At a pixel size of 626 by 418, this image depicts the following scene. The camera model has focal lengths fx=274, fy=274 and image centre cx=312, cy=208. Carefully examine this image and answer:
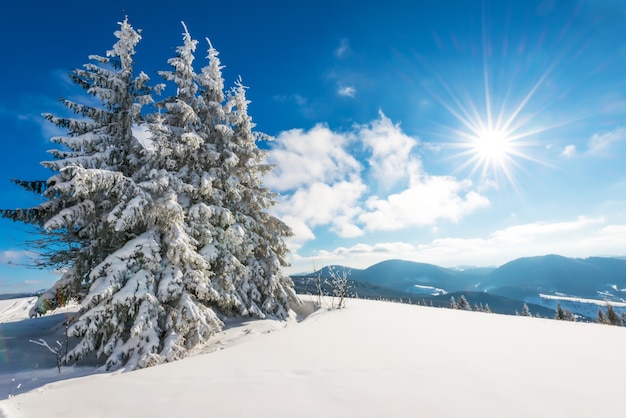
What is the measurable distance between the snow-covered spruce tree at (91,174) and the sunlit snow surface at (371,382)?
6318 mm

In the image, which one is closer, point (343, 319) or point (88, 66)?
point (343, 319)

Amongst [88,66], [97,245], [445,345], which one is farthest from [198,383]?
[88,66]

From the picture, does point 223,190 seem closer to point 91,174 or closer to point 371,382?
point 91,174

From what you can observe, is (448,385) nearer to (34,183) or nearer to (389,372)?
(389,372)

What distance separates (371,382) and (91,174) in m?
9.49

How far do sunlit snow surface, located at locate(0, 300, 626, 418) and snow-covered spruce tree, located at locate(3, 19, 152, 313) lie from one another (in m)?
6.32

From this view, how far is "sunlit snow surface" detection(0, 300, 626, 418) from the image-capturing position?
3.29 meters

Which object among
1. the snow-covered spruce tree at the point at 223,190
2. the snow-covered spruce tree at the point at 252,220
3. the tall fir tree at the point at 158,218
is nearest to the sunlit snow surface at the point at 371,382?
the tall fir tree at the point at 158,218

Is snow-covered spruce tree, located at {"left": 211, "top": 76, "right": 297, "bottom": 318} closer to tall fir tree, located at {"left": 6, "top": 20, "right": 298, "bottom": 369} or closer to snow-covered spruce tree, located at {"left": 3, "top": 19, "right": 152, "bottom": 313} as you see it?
tall fir tree, located at {"left": 6, "top": 20, "right": 298, "bottom": 369}

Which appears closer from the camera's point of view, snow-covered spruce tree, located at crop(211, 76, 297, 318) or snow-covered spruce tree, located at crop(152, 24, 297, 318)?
snow-covered spruce tree, located at crop(152, 24, 297, 318)

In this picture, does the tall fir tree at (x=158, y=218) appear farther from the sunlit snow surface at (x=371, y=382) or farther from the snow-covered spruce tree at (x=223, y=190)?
the sunlit snow surface at (x=371, y=382)

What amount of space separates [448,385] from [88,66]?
16.0 metres

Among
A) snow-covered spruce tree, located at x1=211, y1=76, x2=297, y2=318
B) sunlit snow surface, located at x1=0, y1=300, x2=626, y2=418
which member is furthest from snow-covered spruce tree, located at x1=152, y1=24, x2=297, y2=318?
sunlit snow surface, located at x1=0, y1=300, x2=626, y2=418

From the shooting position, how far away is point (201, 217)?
38.4ft
